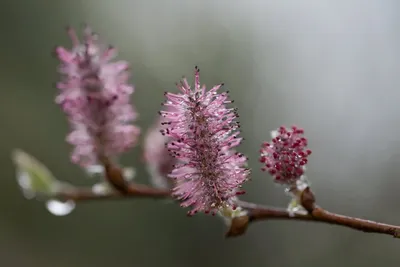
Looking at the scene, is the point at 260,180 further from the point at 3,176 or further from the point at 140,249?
the point at 3,176

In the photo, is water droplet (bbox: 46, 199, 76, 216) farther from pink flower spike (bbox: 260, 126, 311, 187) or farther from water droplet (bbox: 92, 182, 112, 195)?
pink flower spike (bbox: 260, 126, 311, 187)

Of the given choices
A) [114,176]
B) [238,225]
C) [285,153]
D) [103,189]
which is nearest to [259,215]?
[238,225]

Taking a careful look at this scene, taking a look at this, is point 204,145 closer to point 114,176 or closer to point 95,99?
point 95,99

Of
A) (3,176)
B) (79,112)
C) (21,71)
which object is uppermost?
(21,71)

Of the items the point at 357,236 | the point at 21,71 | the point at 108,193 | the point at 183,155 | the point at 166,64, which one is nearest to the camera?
the point at 183,155

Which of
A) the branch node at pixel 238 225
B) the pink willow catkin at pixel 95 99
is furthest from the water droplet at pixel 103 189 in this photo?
the branch node at pixel 238 225

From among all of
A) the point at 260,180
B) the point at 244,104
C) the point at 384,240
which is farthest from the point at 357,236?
the point at 244,104
